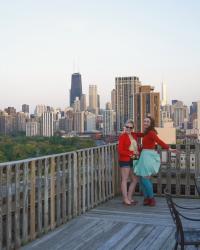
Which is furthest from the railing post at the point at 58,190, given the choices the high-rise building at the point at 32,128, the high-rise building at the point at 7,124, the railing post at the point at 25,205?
the high-rise building at the point at 7,124

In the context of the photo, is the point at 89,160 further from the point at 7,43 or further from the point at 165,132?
the point at 7,43

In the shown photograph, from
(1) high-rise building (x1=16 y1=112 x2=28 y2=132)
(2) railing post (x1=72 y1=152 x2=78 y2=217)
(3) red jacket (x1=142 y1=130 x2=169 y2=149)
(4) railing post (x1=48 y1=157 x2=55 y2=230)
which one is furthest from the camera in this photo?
(1) high-rise building (x1=16 y1=112 x2=28 y2=132)

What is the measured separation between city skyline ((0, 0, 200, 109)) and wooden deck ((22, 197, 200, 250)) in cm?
1865

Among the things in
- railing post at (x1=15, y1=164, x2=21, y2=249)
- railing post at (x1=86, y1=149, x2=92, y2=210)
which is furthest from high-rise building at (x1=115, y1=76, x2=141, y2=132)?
railing post at (x1=15, y1=164, x2=21, y2=249)

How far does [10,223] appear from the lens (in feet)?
15.7

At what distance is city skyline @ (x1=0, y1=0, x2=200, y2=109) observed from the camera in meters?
38.3

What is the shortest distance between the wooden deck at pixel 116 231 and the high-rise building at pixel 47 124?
570 feet

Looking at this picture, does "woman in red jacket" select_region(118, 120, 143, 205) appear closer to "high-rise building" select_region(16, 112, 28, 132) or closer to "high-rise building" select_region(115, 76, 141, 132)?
"high-rise building" select_region(115, 76, 141, 132)

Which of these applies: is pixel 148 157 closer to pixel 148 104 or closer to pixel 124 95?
pixel 148 104

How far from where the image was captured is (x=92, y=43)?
231 feet

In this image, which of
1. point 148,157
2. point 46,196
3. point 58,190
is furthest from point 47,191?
point 148,157

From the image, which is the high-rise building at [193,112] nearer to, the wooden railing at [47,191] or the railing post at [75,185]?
the wooden railing at [47,191]

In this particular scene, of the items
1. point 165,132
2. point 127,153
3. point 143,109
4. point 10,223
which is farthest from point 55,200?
point 143,109

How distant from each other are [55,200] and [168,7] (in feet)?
103
